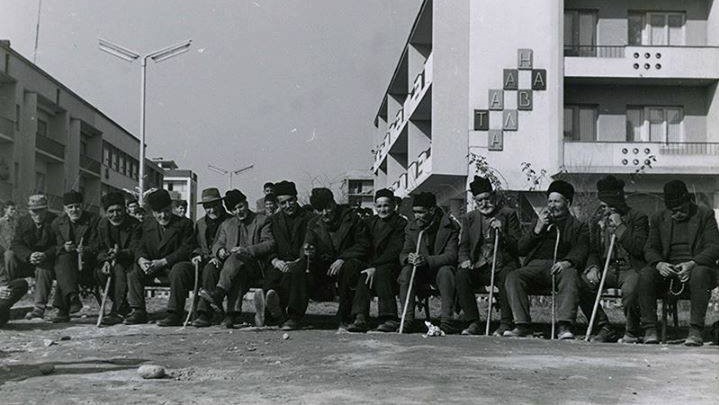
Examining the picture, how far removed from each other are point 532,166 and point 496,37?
12.6 feet

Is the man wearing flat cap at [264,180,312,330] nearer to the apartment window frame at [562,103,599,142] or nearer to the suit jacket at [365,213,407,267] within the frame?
the suit jacket at [365,213,407,267]

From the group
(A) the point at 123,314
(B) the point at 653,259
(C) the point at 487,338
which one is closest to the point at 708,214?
(B) the point at 653,259

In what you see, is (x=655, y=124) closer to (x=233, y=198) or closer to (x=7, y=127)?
(x=233, y=198)

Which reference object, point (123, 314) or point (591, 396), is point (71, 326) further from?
point (591, 396)

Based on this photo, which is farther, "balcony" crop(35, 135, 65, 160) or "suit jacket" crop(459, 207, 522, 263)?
"balcony" crop(35, 135, 65, 160)

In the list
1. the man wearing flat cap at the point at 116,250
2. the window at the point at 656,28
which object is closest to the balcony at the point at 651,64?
the window at the point at 656,28

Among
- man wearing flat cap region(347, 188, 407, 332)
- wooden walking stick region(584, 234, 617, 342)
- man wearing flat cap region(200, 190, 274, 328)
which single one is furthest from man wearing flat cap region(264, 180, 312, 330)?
wooden walking stick region(584, 234, 617, 342)

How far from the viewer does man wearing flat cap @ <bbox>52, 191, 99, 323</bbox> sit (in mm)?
9305

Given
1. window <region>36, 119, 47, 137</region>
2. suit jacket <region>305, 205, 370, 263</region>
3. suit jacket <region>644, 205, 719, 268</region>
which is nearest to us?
suit jacket <region>644, 205, 719, 268</region>

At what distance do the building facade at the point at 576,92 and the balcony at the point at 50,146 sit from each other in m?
25.2

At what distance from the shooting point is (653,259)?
7.77 m

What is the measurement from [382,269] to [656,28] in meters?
18.2

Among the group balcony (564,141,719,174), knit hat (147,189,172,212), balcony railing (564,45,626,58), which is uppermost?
balcony railing (564,45,626,58)

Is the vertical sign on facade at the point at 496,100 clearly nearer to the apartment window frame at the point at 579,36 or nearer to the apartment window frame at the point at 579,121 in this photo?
the apartment window frame at the point at 579,121
